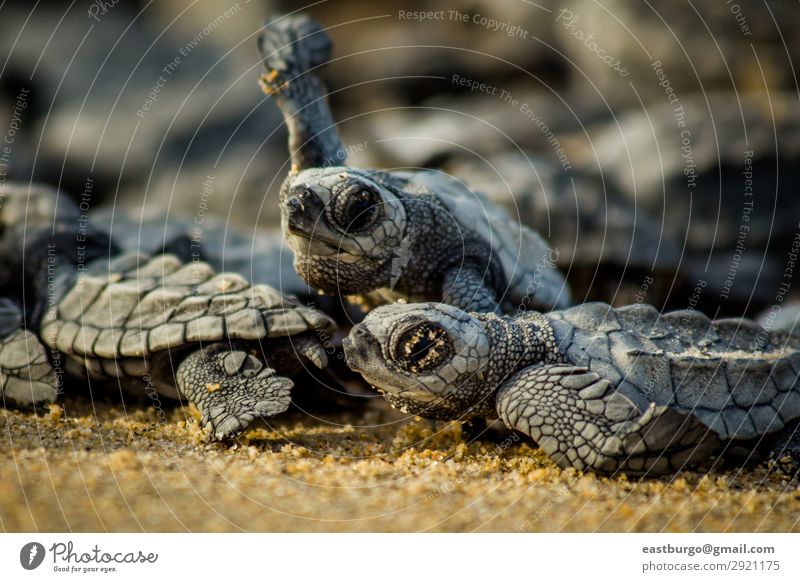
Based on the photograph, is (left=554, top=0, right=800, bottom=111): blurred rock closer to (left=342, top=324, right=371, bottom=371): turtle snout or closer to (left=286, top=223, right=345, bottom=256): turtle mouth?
(left=286, top=223, right=345, bottom=256): turtle mouth

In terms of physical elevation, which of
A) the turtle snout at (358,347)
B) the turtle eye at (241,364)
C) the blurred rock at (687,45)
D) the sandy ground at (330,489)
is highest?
the blurred rock at (687,45)

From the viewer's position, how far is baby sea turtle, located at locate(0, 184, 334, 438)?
1867mm

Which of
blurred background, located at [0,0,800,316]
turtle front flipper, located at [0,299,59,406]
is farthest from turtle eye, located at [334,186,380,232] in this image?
blurred background, located at [0,0,800,316]

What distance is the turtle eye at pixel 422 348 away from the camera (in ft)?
5.26

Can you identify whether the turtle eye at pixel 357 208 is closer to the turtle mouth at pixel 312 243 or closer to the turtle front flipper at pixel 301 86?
the turtle mouth at pixel 312 243

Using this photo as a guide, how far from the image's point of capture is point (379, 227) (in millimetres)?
1921

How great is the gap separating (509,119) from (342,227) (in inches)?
150

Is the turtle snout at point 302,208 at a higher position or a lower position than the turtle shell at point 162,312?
higher

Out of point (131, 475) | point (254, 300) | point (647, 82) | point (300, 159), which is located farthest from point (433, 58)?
point (131, 475)

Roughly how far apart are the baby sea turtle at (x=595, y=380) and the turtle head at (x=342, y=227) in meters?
0.29

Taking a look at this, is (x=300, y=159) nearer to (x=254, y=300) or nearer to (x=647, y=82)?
(x=254, y=300)
